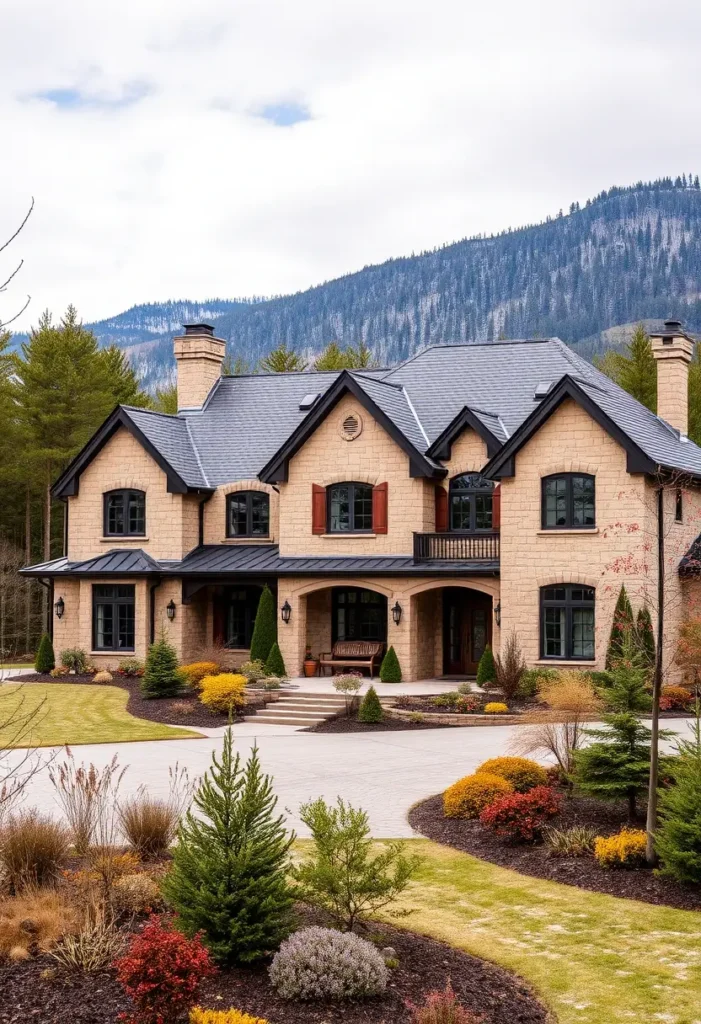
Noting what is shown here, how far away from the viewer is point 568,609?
30.2 metres

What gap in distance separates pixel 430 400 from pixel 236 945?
27.8m

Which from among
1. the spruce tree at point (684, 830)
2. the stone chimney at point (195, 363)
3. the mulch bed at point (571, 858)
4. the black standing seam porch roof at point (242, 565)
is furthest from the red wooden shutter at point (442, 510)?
the spruce tree at point (684, 830)

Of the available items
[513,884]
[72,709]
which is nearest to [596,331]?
[72,709]

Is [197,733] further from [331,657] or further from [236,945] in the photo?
[236,945]

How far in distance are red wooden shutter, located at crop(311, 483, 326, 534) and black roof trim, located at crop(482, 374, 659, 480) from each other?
5.40 metres

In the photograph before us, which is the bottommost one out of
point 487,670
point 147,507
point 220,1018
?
point 220,1018

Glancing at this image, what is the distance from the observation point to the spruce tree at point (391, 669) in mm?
32188

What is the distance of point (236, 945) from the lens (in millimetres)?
9461

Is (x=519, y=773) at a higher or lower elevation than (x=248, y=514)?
lower

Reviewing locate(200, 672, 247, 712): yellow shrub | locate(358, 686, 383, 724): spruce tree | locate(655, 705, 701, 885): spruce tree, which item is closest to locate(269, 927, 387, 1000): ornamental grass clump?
locate(655, 705, 701, 885): spruce tree

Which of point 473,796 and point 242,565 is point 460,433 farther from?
point 473,796

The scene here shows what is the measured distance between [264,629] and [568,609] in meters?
8.99

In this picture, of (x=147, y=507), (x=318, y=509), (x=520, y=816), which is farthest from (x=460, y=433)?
(x=520, y=816)

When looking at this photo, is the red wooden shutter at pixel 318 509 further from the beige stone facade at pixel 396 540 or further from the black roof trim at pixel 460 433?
the black roof trim at pixel 460 433
